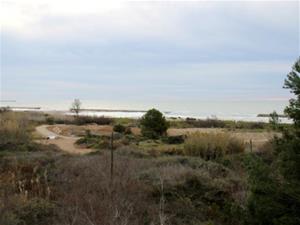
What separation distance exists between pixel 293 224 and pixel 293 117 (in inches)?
48.2

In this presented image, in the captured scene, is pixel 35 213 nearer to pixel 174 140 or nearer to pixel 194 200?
pixel 194 200

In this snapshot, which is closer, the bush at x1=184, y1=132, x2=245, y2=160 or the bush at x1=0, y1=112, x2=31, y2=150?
the bush at x1=184, y1=132, x2=245, y2=160

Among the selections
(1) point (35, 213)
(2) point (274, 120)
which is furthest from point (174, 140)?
(2) point (274, 120)

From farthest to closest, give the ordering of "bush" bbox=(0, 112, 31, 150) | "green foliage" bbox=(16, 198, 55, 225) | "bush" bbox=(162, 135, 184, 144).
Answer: "bush" bbox=(162, 135, 184, 144) < "bush" bbox=(0, 112, 31, 150) < "green foliage" bbox=(16, 198, 55, 225)

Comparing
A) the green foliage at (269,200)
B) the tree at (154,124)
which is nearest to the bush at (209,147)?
the tree at (154,124)

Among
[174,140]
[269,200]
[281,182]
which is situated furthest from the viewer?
[174,140]

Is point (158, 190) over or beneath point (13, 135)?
beneath

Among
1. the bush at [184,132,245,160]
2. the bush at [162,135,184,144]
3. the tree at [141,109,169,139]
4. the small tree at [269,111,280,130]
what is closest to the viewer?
the small tree at [269,111,280,130]

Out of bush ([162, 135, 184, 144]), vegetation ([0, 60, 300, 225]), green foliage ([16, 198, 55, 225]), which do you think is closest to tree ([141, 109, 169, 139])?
bush ([162, 135, 184, 144])

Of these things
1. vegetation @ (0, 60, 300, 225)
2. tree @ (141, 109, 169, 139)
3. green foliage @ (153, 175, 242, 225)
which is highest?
tree @ (141, 109, 169, 139)

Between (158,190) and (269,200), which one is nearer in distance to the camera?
(269,200)

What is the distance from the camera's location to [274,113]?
544 centimetres

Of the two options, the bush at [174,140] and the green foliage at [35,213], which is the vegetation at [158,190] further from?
the bush at [174,140]

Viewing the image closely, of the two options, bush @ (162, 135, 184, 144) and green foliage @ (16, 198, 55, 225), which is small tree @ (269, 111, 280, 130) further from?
bush @ (162, 135, 184, 144)
